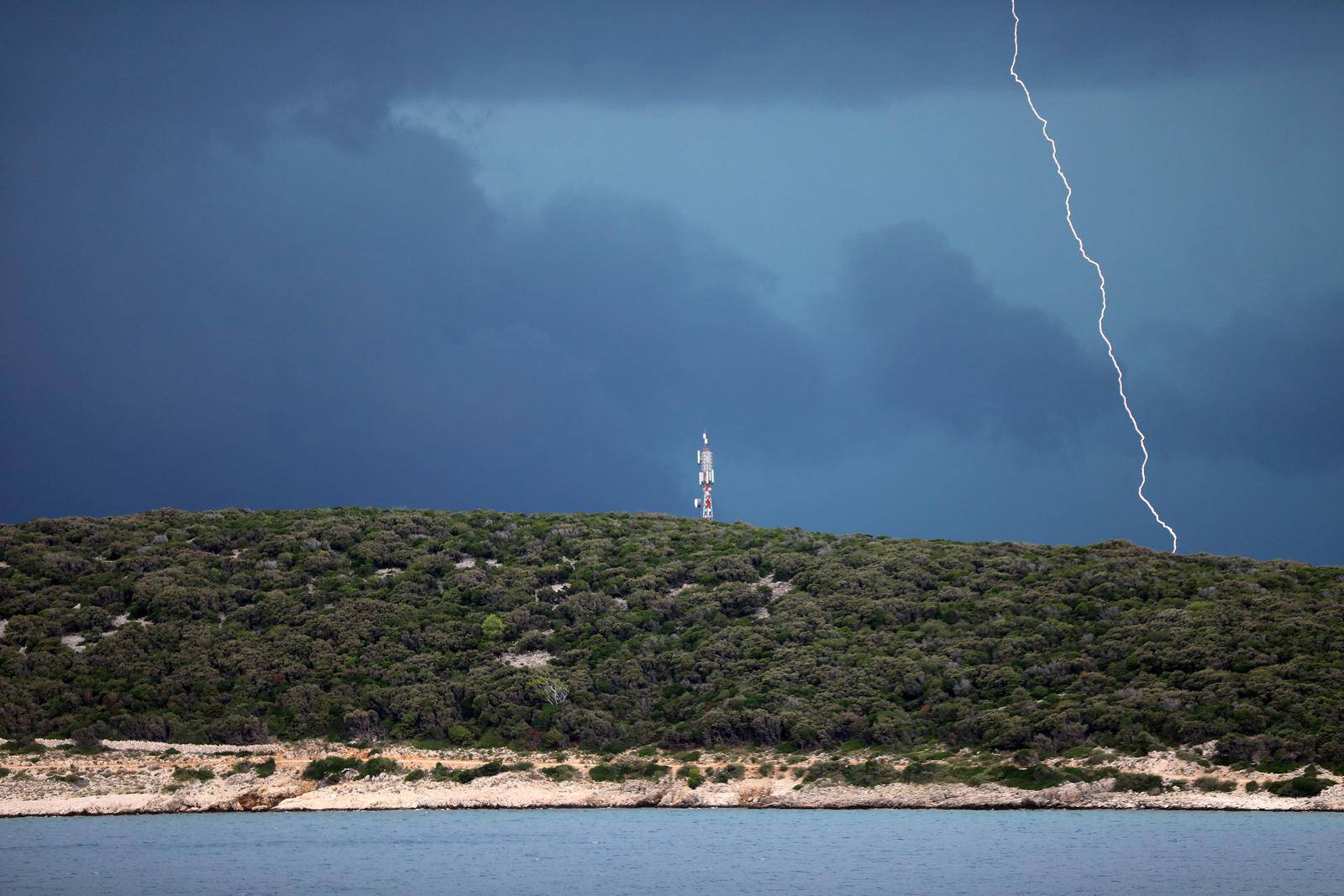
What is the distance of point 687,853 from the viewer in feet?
150

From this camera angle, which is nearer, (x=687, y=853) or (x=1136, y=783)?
(x=687, y=853)

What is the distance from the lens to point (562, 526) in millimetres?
89625

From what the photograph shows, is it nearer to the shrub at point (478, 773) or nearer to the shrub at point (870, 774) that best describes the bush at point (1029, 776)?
the shrub at point (870, 774)

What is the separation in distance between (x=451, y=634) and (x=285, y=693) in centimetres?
886

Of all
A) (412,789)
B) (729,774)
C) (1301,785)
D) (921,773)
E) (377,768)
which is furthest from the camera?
(377,768)

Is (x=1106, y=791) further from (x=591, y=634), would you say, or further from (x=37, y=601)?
(x=37, y=601)

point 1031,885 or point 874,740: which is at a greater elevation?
point 874,740

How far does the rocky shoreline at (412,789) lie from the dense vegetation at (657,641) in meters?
2.48

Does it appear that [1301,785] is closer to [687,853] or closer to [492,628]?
[687,853]

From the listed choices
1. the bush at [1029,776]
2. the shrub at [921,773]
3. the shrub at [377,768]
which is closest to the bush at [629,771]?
the shrub at [377,768]

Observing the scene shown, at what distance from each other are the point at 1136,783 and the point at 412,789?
87.6ft

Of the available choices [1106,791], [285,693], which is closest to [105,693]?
[285,693]

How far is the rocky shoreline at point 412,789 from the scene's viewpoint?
55625mm

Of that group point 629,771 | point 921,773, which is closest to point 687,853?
point 921,773
